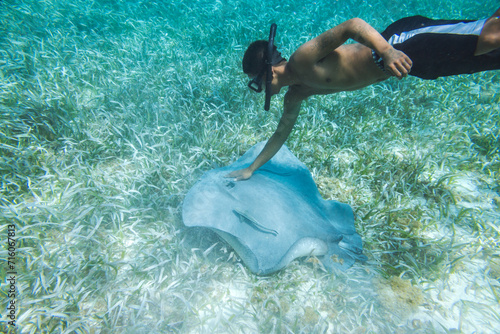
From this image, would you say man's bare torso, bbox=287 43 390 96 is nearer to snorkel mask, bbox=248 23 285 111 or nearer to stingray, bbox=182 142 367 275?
snorkel mask, bbox=248 23 285 111

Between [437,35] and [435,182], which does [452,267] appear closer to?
[435,182]

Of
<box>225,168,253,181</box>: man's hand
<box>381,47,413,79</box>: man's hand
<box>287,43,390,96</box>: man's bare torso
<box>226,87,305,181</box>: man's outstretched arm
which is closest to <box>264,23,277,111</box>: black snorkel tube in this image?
<box>287,43,390,96</box>: man's bare torso

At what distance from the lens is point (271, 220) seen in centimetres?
216

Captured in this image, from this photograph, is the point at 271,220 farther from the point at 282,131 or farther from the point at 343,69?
the point at 343,69

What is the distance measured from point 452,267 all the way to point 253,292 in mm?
2358

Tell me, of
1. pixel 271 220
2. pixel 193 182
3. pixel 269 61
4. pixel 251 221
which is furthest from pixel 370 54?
pixel 193 182

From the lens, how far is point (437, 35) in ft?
6.61

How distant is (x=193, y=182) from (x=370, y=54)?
A: 262cm

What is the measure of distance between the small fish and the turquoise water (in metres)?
0.59

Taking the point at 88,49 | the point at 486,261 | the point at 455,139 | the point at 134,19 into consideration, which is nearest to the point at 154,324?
the point at 486,261

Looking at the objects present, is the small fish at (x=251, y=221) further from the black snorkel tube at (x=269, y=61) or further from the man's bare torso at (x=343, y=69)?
the man's bare torso at (x=343, y=69)

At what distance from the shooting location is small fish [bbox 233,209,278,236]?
210 cm

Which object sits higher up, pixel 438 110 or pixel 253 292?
pixel 438 110

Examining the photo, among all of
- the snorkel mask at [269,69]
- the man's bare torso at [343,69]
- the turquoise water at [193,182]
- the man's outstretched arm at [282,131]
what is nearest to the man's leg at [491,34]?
the man's bare torso at [343,69]
